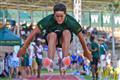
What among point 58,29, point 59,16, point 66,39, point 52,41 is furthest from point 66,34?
point 59,16

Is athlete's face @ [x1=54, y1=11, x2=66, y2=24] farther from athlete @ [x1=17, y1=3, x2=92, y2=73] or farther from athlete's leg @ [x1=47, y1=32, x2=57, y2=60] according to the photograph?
athlete's leg @ [x1=47, y1=32, x2=57, y2=60]

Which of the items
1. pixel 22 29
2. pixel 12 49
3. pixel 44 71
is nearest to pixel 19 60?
pixel 12 49

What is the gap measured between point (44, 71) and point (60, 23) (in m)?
15.1

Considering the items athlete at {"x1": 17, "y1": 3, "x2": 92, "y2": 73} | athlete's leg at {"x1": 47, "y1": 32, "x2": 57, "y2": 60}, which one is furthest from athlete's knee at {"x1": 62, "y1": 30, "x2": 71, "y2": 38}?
athlete's leg at {"x1": 47, "y1": 32, "x2": 57, "y2": 60}

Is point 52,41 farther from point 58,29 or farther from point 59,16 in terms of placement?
point 59,16

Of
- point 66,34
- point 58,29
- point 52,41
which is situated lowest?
point 52,41

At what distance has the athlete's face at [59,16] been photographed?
10.3m

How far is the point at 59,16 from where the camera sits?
10289 millimetres

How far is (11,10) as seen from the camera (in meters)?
32.1

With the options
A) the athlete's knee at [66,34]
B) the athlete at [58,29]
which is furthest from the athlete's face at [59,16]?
the athlete's knee at [66,34]

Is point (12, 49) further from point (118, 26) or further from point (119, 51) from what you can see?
point (118, 26)

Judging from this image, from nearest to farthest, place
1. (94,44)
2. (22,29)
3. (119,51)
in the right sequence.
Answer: (94,44), (22,29), (119,51)

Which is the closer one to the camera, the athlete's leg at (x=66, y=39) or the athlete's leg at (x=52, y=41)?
the athlete's leg at (x=52, y=41)

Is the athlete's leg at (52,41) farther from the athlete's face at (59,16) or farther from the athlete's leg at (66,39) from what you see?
the athlete's face at (59,16)
